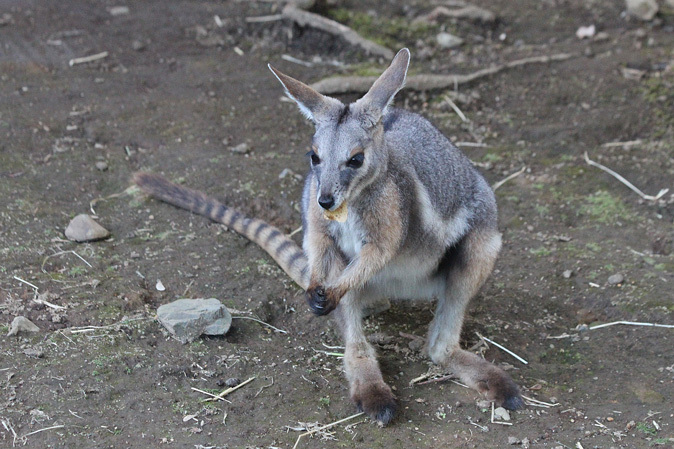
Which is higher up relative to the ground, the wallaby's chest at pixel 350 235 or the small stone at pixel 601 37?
the wallaby's chest at pixel 350 235

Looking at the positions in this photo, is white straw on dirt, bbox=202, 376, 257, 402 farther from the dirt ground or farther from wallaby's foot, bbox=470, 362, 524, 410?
wallaby's foot, bbox=470, 362, 524, 410

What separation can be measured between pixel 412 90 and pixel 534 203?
168 centimetres

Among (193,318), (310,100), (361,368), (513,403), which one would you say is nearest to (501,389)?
(513,403)

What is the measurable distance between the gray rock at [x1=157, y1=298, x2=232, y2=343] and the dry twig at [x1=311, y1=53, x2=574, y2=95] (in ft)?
9.11

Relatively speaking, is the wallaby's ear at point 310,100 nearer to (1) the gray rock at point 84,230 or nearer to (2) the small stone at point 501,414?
(2) the small stone at point 501,414

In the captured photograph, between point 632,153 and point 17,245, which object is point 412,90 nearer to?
point 632,153

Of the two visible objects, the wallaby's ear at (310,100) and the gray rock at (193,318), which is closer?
the wallaby's ear at (310,100)

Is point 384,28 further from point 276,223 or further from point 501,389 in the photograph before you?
point 501,389

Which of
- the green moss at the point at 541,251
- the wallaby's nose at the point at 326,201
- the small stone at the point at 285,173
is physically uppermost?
the wallaby's nose at the point at 326,201

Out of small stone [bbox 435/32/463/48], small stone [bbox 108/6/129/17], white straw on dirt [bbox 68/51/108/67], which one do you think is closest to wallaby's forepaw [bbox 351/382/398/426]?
white straw on dirt [bbox 68/51/108/67]

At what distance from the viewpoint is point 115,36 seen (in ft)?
23.4

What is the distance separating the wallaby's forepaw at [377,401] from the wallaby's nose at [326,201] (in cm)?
91

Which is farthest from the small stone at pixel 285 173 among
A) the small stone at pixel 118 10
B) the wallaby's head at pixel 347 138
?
the small stone at pixel 118 10

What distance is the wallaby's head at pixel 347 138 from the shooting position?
11.2 feet
